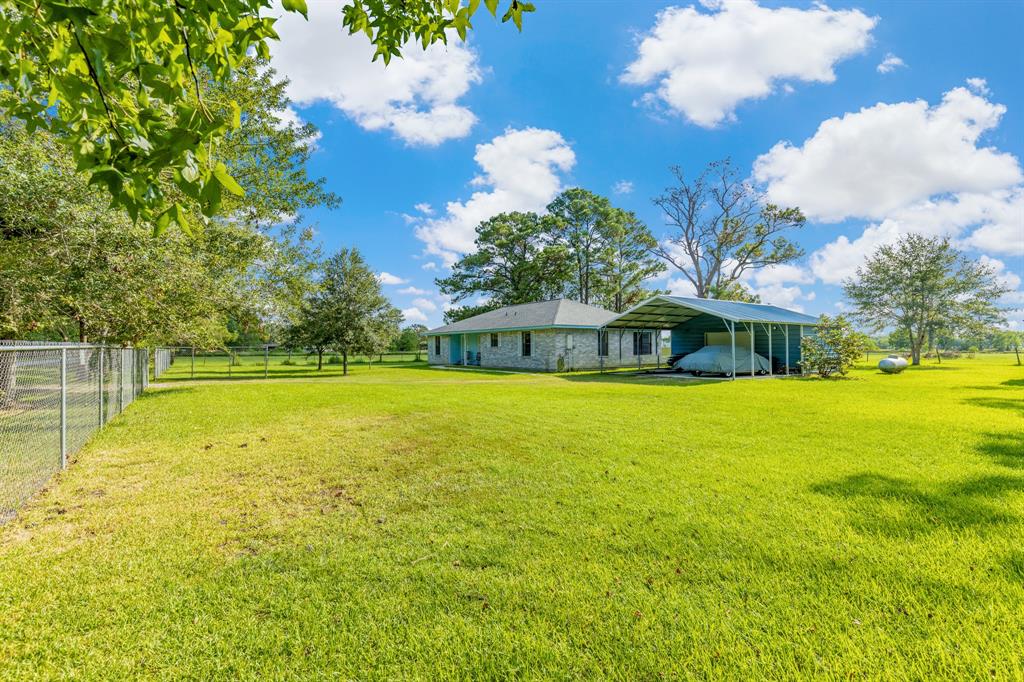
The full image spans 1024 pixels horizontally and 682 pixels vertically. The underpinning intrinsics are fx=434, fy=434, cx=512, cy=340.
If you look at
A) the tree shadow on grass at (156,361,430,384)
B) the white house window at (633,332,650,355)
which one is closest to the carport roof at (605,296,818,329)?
the white house window at (633,332,650,355)

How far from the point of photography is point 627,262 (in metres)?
40.4

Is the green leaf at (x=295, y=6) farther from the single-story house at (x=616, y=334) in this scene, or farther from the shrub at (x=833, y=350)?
the shrub at (x=833, y=350)

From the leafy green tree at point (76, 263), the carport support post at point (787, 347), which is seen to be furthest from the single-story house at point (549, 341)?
the leafy green tree at point (76, 263)

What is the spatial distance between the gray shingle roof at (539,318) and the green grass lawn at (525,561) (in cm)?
1772

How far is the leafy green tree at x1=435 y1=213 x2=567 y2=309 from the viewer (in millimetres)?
39156

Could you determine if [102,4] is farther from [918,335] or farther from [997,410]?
[918,335]

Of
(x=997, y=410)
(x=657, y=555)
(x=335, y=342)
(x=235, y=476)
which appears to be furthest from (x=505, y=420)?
(x=335, y=342)

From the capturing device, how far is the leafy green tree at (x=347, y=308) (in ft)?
76.5

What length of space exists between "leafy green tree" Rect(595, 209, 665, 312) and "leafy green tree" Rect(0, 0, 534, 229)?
38.7 metres

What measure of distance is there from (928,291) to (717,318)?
19954mm

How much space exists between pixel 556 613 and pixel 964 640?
6.70ft

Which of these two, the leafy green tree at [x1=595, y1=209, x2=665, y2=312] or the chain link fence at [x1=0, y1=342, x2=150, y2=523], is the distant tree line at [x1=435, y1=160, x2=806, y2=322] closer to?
the leafy green tree at [x1=595, y1=209, x2=665, y2=312]

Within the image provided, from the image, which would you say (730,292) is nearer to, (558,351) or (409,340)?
(558,351)

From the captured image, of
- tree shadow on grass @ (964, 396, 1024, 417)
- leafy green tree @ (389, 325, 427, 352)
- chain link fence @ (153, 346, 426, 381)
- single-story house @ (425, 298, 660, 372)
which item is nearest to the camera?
tree shadow on grass @ (964, 396, 1024, 417)
